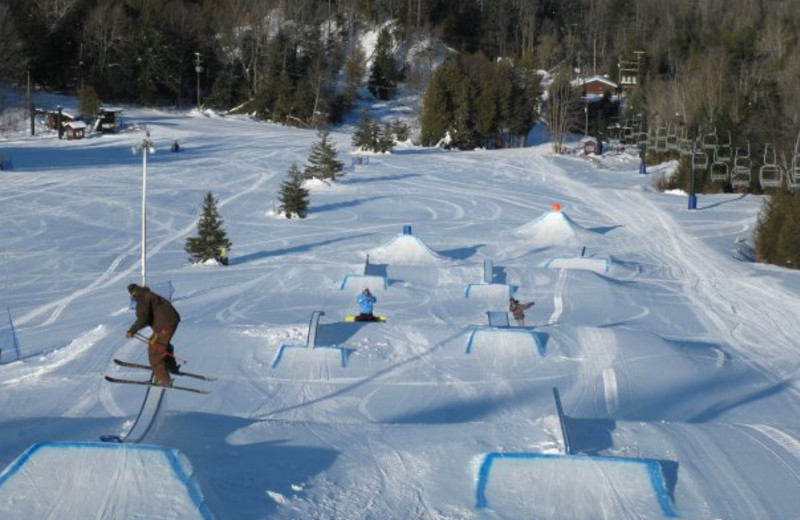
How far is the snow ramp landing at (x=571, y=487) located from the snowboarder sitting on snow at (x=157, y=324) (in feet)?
10.5

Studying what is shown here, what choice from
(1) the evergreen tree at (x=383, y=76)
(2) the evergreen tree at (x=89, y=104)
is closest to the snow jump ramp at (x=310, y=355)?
(2) the evergreen tree at (x=89, y=104)

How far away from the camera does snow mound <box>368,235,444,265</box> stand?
22422 millimetres

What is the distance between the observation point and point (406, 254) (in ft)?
74.1

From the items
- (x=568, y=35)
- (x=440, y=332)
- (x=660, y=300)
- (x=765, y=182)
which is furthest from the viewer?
(x=568, y=35)

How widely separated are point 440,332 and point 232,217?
17.5m

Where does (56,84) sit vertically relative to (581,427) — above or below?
above

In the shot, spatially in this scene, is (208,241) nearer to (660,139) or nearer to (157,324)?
(157,324)

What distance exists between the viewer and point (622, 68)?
79062 mm

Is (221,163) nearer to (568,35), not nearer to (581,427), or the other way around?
(581,427)

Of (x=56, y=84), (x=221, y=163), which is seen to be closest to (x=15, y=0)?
(x=56, y=84)

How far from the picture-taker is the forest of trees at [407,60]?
57.4 metres

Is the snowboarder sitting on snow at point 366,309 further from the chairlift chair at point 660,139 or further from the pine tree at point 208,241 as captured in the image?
the chairlift chair at point 660,139

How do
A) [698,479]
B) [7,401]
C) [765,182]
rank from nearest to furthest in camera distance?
1. [698,479]
2. [7,401]
3. [765,182]

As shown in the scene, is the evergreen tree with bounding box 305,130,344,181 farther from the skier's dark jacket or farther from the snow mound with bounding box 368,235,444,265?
the skier's dark jacket
